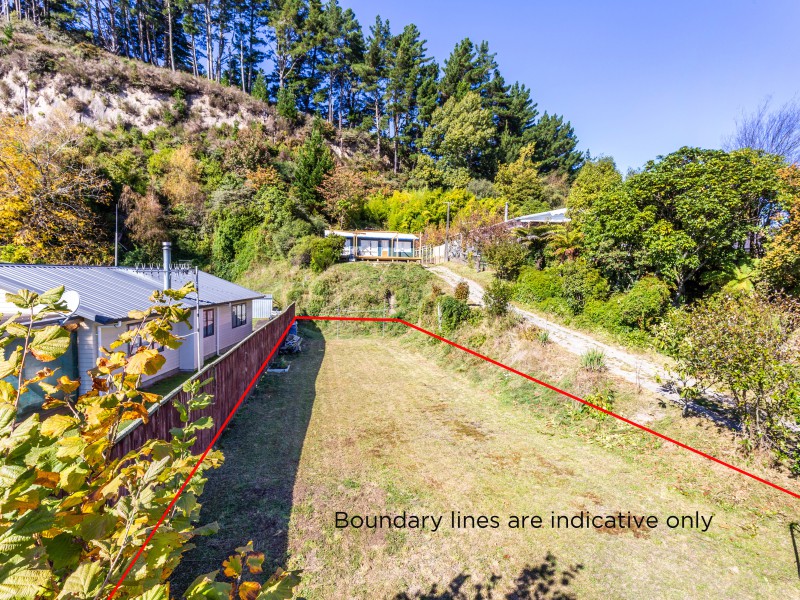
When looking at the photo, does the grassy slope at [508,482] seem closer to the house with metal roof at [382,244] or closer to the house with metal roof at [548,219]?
the house with metal roof at [548,219]

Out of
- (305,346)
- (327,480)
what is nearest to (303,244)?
(305,346)

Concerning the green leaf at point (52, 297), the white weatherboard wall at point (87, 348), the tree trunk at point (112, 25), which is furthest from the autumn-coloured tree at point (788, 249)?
the tree trunk at point (112, 25)

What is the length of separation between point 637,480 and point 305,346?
16013mm

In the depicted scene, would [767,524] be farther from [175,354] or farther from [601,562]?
[175,354]

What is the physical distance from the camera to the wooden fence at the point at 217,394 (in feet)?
15.9

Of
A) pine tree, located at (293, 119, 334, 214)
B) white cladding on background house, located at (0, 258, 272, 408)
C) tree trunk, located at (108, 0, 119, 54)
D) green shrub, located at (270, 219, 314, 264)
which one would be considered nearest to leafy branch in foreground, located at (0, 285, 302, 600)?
white cladding on background house, located at (0, 258, 272, 408)

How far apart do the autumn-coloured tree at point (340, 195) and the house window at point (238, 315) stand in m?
20.5

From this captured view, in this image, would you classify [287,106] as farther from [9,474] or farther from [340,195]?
[9,474]

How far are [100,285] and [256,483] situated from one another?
9.94 meters

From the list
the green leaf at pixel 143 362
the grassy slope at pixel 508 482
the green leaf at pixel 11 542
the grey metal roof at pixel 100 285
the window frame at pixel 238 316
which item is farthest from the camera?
the window frame at pixel 238 316

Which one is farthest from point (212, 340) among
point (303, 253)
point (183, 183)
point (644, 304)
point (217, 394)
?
point (183, 183)

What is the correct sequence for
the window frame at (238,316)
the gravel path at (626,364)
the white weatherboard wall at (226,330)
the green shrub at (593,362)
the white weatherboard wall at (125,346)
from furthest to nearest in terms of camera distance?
the window frame at (238,316)
the white weatherboard wall at (226,330)
the green shrub at (593,362)
the white weatherboard wall at (125,346)
the gravel path at (626,364)

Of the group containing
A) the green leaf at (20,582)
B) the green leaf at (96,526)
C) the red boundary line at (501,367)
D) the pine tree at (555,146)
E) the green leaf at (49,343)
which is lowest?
the red boundary line at (501,367)

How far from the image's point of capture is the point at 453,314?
58.6ft
